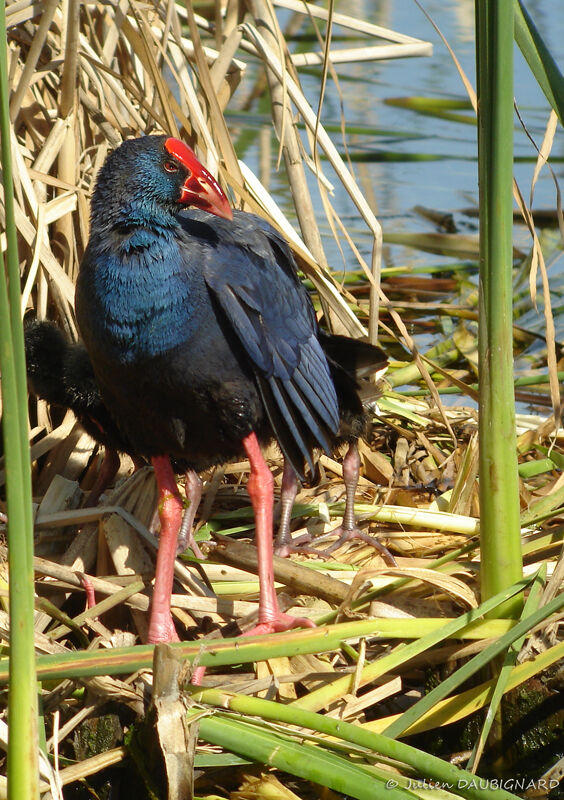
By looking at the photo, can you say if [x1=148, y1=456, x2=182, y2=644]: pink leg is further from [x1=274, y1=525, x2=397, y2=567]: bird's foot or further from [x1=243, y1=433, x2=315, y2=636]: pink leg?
[x1=274, y1=525, x2=397, y2=567]: bird's foot

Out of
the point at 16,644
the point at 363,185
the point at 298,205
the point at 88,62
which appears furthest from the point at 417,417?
the point at 363,185

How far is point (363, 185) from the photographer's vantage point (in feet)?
18.4

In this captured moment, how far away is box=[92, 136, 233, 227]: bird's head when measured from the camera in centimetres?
231

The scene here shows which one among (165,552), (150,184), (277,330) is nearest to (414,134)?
(277,330)

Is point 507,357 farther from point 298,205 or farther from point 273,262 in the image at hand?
point 298,205

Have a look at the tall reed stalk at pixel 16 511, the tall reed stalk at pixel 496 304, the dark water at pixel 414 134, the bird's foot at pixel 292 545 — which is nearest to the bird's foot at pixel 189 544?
the bird's foot at pixel 292 545

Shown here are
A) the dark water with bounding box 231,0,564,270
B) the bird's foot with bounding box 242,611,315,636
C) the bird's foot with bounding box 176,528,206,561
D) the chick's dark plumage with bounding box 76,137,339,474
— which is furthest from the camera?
the dark water with bounding box 231,0,564,270

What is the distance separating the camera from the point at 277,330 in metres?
2.55

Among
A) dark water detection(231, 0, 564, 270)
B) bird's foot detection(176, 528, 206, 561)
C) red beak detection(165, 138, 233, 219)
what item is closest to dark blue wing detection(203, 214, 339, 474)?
red beak detection(165, 138, 233, 219)

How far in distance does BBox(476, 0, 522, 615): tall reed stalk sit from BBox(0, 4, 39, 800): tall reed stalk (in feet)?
3.05

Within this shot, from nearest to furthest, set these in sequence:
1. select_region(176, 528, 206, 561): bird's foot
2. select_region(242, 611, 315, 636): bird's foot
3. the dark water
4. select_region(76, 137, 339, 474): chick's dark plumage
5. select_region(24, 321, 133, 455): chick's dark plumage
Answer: select_region(76, 137, 339, 474): chick's dark plumage
select_region(242, 611, 315, 636): bird's foot
select_region(176, 528, 206, 561): bird's foot
select_region(24, 321, 133, 455): chick's dark plumage
the dark water

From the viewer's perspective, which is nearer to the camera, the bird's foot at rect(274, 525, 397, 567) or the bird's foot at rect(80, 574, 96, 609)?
the bird's foot at rect(80, 574, 96, 609)

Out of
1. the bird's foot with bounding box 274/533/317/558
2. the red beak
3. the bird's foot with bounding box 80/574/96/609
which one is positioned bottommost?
the bird's foot with bounding box 274/533/317/558

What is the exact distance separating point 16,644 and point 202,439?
3.55ft
